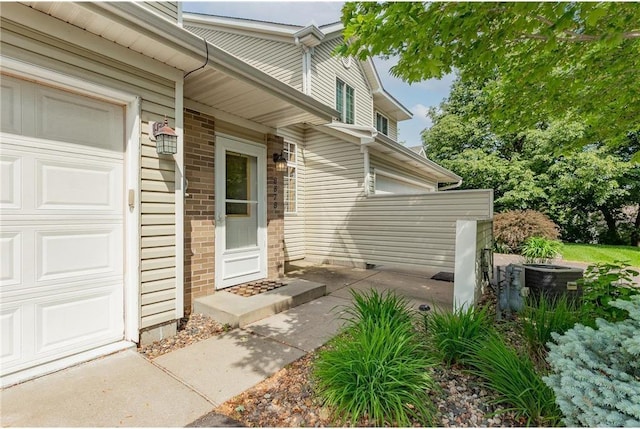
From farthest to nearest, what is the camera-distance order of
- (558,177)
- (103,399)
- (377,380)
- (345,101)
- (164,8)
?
(558,177), (345,101), (164,8), (103,399), (377,380)

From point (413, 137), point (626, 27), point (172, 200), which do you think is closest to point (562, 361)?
point (626, 27)

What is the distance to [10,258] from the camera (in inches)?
96.7

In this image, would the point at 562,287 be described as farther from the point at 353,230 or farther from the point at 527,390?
the point at 353,230

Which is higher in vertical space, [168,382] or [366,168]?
[366,168]

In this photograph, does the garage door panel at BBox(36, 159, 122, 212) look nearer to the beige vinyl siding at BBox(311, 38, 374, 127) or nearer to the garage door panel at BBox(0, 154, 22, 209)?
the garage door panel at BBox(0, 154, 22, 209)

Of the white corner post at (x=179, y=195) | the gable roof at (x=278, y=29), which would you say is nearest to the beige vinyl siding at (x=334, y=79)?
the gable roof at (x=278, y=29)

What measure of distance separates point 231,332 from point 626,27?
4891 mm

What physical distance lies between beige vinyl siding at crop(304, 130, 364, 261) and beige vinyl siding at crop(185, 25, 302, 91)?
208 cm

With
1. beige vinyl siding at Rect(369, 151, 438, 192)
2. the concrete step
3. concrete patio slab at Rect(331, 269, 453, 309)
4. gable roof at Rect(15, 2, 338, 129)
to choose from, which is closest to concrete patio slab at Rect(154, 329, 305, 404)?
the concrete step

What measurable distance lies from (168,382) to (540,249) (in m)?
9.70

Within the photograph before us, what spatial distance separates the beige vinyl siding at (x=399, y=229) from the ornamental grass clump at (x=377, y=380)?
4610 mm

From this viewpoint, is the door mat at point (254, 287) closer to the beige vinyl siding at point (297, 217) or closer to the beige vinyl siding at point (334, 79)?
the beige vinyl siding at point (297, 217)

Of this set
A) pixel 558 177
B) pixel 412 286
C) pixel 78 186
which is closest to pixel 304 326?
pixel 78 186

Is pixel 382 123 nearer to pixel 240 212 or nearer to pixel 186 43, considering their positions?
pixel 240 212
